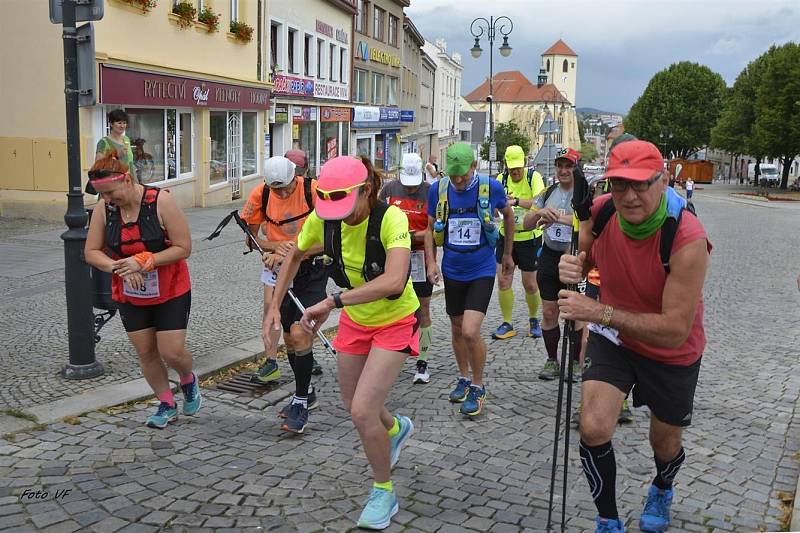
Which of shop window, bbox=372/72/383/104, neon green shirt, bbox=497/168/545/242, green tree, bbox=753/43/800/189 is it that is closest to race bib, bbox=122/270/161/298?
neon green shirt, bbox=497/168/545/242

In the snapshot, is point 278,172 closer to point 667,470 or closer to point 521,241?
point 521,241

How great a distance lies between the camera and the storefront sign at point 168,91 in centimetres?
1678

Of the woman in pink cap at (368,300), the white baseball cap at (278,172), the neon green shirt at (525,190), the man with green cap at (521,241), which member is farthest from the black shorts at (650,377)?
the neon green shirt at (525,190)

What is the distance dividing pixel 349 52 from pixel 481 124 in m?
10.6

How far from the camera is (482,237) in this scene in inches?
233

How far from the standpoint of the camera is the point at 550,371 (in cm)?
667

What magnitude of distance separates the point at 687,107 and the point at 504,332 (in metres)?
78.4

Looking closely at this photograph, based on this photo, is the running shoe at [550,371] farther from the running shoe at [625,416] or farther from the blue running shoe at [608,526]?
the blue running shoe at [608,526]

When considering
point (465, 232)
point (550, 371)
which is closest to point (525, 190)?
point (550, 371)

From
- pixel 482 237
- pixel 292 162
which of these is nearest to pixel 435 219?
pixel 482 237

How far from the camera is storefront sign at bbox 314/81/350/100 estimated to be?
33406mm

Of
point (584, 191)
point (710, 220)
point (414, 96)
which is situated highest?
point (414, 96)

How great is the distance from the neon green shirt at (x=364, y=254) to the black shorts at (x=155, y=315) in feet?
4.68

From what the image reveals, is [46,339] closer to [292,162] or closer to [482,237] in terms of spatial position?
[292,162]
